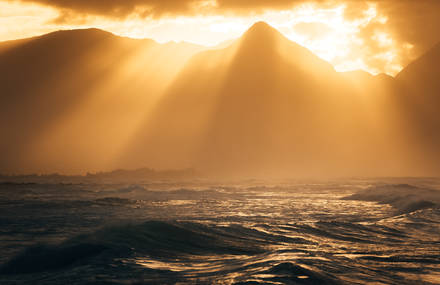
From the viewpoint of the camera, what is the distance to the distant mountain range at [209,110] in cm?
13411

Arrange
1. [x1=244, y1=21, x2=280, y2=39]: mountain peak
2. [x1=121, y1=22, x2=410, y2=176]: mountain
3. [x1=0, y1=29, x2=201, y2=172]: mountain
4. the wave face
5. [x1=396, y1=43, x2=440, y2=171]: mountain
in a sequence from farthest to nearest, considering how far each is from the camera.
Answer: [x1=244, y1=21, x2=280, y2=39]: mountain peak
[x1=396, y1=43, x2=440, y2=171]: mountain
[x1=121, y1=22, x2=410, y2=176]: mountain
[x1=0, y1=29, x2=201, y2=172]: mountain
the wave face

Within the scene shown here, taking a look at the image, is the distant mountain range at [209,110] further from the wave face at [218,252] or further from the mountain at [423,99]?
the wave face at [218,252]

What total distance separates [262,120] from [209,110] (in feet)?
74.6

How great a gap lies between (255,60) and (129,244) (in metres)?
173

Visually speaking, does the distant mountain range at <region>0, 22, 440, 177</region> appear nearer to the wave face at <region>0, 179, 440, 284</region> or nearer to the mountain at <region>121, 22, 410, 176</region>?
the mountain at <region>121, 22, 410, 176</region>

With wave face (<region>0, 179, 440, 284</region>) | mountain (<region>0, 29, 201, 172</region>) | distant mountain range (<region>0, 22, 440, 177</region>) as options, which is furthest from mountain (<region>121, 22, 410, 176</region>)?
wave face (<region>0, 179, 440, 284</region>)

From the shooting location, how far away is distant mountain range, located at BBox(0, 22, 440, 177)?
134 metres

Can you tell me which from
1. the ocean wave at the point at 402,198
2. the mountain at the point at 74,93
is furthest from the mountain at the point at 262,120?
the ocean wave at the point at 402,198

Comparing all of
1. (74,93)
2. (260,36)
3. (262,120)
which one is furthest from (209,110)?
(74,93)

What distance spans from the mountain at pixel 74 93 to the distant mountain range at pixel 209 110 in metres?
0.43

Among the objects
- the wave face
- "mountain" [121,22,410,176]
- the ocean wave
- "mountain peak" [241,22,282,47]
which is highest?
"mountain peak" [241,22,282,47]

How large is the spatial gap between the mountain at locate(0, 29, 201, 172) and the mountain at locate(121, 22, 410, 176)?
31.9 feet

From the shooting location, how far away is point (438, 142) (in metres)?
169

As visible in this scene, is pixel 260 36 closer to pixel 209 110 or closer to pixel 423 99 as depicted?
pixel 209 110
